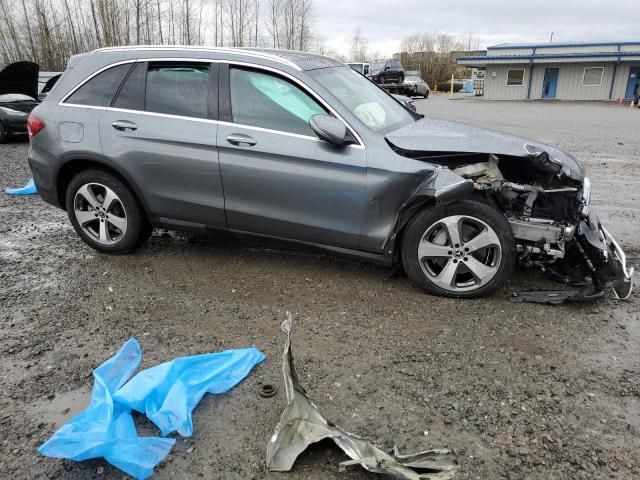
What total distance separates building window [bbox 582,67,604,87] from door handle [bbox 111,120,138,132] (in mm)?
38090

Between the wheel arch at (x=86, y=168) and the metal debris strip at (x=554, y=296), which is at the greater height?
the wheel arch at (x=86, y=168)

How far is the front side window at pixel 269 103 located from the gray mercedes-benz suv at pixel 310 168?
0.01m

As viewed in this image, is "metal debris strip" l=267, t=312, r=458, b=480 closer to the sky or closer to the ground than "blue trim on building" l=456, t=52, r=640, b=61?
closer to the ground

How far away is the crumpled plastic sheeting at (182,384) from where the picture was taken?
248 cm

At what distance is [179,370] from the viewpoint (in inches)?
110

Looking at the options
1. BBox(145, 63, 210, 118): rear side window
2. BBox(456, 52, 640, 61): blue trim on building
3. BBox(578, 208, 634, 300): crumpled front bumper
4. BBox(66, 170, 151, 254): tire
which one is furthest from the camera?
BBox(456, 52, 640, 61): blue trim on building

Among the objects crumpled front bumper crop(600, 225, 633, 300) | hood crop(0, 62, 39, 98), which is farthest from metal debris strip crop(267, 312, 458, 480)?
hood crop(0, 62, 39, 98)

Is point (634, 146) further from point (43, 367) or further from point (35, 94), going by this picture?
point (35, 94)

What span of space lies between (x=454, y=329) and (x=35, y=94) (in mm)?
11817

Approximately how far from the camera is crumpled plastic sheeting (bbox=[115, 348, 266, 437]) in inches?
97.7

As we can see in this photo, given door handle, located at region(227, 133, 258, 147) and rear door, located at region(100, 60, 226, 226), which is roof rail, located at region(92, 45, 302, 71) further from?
door handle, located at region(227, 133, 258, 147)

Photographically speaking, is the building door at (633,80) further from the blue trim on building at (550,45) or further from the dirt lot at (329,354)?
the dirt lot at (329,354)

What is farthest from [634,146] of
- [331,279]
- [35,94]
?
[35,94]

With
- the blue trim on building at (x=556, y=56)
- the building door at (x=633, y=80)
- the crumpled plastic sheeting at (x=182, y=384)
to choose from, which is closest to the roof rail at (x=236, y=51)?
the crumpled plastic sheeting at (x=182, y=384)
